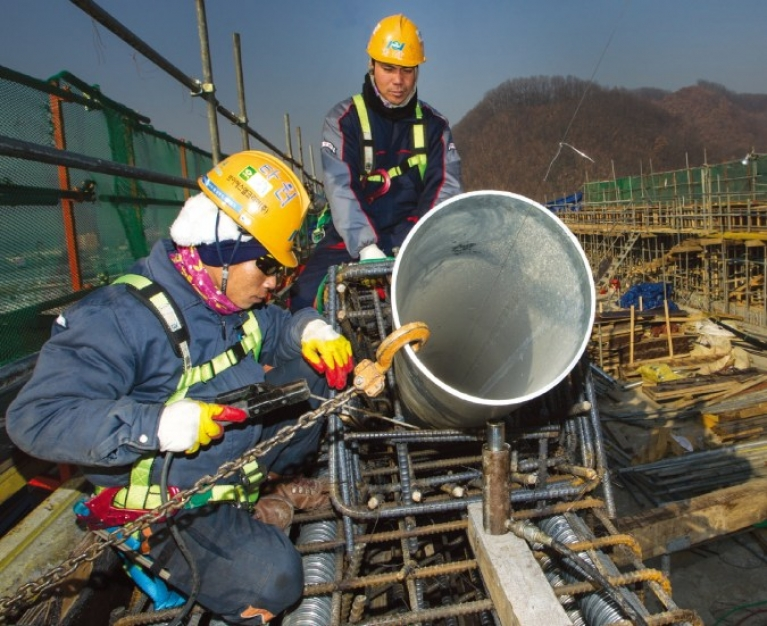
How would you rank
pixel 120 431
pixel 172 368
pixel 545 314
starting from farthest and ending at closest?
pixel 172 368 < pixel 545 314 < pixel 120 431

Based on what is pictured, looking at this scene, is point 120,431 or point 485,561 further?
point 485,561

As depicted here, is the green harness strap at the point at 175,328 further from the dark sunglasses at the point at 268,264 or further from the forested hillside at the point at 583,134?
the forested hillside at the point at 583,134

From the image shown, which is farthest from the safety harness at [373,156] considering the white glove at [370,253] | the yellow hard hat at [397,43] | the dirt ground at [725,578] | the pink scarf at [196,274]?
the dirt ground at [725,578]

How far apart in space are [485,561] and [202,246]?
1895 mm

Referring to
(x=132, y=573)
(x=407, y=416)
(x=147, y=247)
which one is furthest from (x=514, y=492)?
(x=147, y=247)

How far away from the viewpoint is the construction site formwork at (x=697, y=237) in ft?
63.0

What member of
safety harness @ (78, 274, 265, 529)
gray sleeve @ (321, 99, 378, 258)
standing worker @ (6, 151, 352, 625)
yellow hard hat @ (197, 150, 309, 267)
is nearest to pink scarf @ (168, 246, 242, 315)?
standing worker @ (6, 151, 352, 625)

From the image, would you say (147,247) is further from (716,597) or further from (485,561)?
(716,597)

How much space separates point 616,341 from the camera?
12820 mm

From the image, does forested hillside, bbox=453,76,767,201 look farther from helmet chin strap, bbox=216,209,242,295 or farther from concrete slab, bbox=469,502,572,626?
concrete slab, bbox=469,502,572,626

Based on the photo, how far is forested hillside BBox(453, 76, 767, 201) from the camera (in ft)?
184

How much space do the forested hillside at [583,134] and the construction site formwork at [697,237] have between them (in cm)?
2211

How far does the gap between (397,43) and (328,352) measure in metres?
2.45

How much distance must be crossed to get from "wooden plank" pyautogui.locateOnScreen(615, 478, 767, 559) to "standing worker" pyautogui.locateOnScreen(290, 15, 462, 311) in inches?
103
